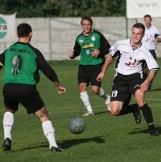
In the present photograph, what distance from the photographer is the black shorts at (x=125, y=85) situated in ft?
41.0

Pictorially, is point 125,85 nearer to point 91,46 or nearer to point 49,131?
point 49,131

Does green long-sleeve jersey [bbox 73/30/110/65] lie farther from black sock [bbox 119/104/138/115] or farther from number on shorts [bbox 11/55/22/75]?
number on shorts [bbox 11/55/22/75]

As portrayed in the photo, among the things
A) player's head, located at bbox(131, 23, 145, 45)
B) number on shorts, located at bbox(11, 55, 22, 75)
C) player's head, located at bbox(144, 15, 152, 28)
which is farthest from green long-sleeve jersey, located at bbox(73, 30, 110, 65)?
player's head, located at bbox(144, 15, 152, 28)

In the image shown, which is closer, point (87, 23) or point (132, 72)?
point (132, 72)

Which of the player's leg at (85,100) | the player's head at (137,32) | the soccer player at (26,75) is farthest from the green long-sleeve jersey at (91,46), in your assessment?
the soccer player at (26,75)

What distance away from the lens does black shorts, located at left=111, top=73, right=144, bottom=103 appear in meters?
12.5

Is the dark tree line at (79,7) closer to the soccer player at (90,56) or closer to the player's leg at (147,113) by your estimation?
the soccer player at (90,56)

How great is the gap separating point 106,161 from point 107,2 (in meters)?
34.8

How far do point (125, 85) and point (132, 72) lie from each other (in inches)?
10.0

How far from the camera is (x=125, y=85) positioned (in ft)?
41.3

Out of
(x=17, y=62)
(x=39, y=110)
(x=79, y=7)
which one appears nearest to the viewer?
(x=17, y=62)

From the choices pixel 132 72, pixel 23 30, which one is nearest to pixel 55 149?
pixel 23 30

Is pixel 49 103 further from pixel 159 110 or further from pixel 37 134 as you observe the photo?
pixel 37 134

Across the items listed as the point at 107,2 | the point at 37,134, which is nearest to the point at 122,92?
the point at 37,134
